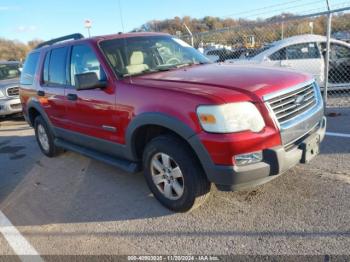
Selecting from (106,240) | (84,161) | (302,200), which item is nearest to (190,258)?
(106,240)

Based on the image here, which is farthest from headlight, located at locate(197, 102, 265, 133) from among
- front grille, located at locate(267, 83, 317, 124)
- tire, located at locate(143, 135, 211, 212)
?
tire, located at locate(143, 135, 211, 212)

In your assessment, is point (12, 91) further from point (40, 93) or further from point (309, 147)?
point (309, 147)

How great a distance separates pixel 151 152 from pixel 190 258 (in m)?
1.15

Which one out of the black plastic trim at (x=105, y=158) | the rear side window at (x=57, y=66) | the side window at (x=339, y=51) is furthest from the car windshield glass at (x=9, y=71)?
the side window at (x=339, y=51)

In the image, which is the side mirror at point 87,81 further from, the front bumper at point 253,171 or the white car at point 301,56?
the white car at point 301,56

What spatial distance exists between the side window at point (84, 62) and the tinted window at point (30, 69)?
5.20 ft

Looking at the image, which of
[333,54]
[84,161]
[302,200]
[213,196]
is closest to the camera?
[302,200]

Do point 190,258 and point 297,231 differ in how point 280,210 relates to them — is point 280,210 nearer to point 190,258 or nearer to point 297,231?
point 297,231

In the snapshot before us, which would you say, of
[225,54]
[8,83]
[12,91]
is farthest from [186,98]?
[8,83]

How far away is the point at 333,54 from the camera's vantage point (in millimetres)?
8609

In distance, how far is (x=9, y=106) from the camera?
973cm

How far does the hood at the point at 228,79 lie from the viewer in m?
3.09

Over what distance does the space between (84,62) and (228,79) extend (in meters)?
2.04

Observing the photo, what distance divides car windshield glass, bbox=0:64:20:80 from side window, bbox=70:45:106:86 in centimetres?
765
